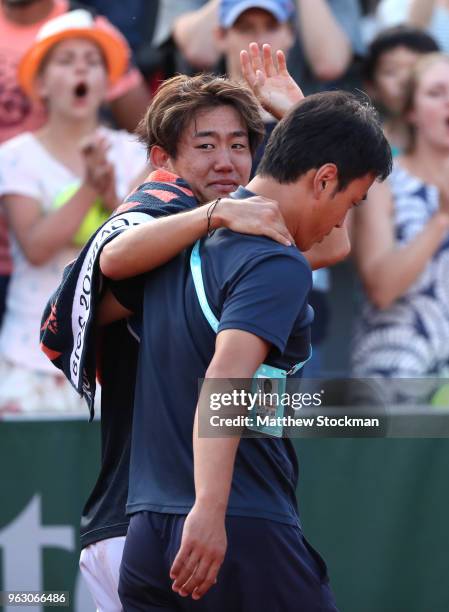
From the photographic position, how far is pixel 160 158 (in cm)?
310

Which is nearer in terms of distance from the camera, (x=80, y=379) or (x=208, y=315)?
(x=208, y=315)

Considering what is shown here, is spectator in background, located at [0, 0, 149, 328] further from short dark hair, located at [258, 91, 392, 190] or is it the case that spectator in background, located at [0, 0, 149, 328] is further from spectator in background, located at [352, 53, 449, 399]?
short dark hair, located at [258, 91, 392, 190]

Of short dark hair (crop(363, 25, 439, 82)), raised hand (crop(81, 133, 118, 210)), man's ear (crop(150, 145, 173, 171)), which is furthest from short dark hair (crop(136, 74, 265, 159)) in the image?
short dark hair (crop(363, 25, 439, 82))

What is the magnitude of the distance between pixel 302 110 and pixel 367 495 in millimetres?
2660

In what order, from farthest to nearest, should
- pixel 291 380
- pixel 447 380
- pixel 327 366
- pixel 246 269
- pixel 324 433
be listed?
pixel 327 366 < pixel 447 380 < pixel 324 433 < pixel 291 380 < pixel 246 269

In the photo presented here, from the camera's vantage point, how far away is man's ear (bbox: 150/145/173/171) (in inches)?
121

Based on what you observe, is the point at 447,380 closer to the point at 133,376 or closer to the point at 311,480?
the point at 311,480

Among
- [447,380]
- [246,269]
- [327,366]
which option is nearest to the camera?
[246,269]

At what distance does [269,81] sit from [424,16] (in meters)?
3.02

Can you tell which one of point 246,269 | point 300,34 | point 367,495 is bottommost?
point 367,495

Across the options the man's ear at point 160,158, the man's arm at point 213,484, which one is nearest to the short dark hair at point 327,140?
the man's arm at point 213,484

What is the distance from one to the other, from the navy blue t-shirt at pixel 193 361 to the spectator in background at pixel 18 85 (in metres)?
3.07

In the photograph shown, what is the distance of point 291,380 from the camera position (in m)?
2.75

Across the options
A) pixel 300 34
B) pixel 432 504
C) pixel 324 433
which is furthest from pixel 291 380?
pixel 300 34
